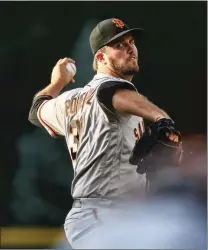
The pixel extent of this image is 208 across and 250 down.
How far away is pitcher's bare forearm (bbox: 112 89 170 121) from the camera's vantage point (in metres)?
2.02

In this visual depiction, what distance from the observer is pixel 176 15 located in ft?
13.8

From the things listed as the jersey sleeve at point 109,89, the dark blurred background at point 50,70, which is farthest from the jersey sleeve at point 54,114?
the dark blurred background at point 50,70

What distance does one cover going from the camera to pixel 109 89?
209 cm

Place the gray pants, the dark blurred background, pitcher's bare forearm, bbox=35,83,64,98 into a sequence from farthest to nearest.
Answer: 1. the dark blurred background
2. pitcher's bare forearm, bbox=35,83,64,98
3. the gray pants

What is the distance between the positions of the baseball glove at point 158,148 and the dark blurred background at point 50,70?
184 centimetres

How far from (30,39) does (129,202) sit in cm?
215

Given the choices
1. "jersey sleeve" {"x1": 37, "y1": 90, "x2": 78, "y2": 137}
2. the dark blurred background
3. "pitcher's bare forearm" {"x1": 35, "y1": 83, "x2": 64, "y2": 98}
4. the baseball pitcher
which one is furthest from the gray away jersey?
the dark blurred background

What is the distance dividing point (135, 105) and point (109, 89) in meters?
0.11

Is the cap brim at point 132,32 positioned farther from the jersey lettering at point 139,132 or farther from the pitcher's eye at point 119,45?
the jersey lettering at point 139,132

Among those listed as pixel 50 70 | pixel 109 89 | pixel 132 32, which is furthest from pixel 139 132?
pixel 50 70

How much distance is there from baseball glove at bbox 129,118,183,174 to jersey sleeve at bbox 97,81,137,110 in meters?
0.15

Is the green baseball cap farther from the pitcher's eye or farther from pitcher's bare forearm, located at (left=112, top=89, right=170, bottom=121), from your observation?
pitcher's bare forearm, located at (left=112, top=89, right=170, bottom=121)

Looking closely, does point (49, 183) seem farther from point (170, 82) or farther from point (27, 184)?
point (170, 82)

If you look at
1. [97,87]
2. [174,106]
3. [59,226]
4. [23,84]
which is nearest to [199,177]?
[174,106]
